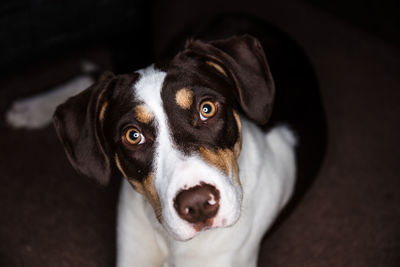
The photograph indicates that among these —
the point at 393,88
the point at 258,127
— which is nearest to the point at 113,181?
the point at 258,127

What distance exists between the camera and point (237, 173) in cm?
223

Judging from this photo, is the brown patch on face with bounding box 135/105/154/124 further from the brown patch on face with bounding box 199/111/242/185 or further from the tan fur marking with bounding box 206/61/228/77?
the tan fur marking with bounding box 206/61/228/77

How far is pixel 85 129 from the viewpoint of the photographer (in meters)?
2.19

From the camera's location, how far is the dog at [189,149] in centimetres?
196

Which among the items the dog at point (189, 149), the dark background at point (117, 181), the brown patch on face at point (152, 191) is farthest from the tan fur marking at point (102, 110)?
the dark background at point (117, 181)

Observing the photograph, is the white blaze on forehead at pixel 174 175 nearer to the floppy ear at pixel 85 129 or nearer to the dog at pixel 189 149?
the dog at pixel 189 149

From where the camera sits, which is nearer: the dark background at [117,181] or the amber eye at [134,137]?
the amber eye at [134,137]

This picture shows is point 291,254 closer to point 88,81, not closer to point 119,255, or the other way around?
point 119,255

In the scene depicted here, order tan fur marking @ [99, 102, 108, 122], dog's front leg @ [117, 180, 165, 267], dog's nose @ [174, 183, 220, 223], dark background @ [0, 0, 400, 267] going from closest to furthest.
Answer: dog's nose @ [174, 183, 220, 223]
tan fur marking @ [99, 102, 108, 122]
dog's front leg @ [117, 180, 165, 267]
dark background @ [0, 0, 400, 267]

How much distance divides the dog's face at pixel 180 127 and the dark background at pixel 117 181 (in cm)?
120

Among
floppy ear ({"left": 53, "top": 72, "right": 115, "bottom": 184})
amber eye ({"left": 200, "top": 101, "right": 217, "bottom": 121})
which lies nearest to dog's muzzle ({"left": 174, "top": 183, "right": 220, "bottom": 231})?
amber eye ({"left": 200, "top": 101, "right": 217, "bottom": 121})

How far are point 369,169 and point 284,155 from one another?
1.21 metres

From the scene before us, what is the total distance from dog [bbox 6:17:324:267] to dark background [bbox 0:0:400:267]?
2.23 feet

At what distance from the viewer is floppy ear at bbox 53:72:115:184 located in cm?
219
